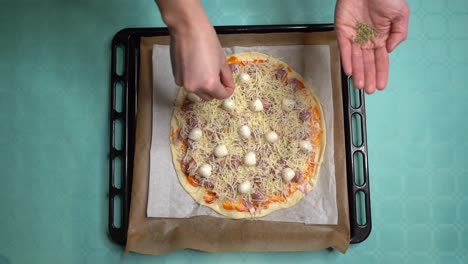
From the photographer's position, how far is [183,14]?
34.5 inches

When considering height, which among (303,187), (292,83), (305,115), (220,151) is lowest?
(303,187)

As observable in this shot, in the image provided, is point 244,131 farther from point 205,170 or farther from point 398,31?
point 398,31

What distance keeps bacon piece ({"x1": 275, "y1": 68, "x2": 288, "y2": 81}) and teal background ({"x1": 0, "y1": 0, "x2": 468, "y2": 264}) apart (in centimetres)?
17

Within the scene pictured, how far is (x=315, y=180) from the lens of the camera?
1.19 metres

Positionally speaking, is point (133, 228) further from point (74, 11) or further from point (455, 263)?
point (455, 263)

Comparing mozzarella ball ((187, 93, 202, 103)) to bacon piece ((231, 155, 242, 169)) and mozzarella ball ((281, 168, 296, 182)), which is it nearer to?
bacon piece ((231, 155, 242, 169))

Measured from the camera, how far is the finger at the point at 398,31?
3.45 feet

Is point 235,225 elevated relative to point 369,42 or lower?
lower

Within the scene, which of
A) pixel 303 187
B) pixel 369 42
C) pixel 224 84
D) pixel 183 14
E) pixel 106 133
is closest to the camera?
pixel 183 14

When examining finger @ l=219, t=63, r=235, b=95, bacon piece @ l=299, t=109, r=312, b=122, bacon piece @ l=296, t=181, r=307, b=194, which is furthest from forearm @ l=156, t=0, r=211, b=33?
bacon piece @ l=296, t=181, r=307, b=194

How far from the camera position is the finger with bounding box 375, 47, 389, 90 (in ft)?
3.54

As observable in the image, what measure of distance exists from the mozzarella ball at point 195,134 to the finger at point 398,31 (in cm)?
58

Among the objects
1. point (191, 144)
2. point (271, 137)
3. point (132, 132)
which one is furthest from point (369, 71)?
point (132, 132)

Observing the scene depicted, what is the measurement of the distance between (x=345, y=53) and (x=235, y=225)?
0.57 metres
